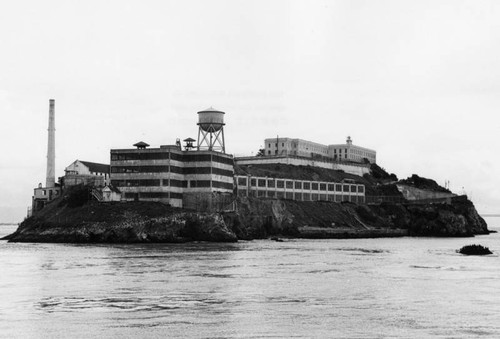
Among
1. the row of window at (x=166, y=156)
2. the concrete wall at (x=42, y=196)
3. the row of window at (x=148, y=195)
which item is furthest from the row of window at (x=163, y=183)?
the concrete wall at (x=42, y=196)

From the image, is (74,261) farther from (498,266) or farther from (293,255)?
(498,266)

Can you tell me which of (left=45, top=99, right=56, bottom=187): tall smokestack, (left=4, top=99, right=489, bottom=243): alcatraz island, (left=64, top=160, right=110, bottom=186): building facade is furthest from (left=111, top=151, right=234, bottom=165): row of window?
(left=45, top=99, right=56, bottom=187): tall smokestack

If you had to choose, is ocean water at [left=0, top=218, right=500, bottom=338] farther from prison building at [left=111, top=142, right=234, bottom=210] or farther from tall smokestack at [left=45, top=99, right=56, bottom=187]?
tall smokestack at [left=45, top=99, right=56, bottom=187]

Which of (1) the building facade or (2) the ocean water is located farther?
(1) the building facade

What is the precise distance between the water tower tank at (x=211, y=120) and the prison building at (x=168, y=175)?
1800 centimetres

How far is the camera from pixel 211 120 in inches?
7205

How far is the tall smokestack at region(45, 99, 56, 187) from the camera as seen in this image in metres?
169

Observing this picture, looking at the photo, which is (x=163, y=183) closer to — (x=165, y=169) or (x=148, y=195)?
(x=165, y=169)

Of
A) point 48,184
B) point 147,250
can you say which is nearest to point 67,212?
point 48,184

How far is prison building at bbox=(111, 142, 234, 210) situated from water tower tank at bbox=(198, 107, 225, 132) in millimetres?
17997

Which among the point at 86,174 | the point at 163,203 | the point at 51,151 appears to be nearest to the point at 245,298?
the point at 163,203

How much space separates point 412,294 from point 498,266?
108 ft

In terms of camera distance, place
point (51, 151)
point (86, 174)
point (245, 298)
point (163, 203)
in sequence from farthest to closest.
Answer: point (86, 174) → point (51, 151) → point (163, 203) → point (245, 298)

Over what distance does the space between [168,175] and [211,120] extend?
91.6 feet
